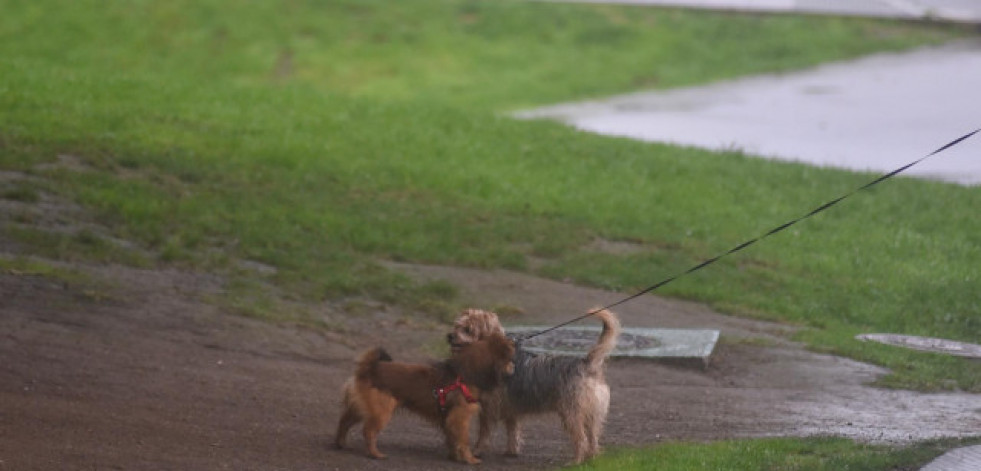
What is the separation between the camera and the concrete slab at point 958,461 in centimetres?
791

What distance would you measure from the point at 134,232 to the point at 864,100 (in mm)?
15749

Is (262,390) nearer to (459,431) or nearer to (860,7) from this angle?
(459,431)

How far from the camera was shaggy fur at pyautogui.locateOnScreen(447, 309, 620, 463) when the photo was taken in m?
8.27

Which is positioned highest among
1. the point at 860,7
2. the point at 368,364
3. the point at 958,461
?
the point at 860,7

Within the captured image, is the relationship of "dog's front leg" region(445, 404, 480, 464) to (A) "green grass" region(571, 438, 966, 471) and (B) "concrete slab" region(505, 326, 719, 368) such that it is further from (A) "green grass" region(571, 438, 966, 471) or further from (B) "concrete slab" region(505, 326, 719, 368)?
(B) "concrete slab" region(505, 326, 719, 368)

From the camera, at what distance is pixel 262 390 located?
9.76m

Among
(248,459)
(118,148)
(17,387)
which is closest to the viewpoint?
(248,459)

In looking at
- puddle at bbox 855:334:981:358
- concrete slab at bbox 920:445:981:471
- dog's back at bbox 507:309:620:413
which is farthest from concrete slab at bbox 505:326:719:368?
concrete slab at bbox 920:445:981:471

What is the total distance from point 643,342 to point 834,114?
13.7 m

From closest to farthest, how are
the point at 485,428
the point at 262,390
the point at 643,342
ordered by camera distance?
the point at 485,428 < the point at 262,390 < the point at 643,342

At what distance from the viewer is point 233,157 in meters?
16.8

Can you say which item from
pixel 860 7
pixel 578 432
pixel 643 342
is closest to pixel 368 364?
pixel 578 432

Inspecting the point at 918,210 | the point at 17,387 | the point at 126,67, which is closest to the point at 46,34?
the point at 126,67

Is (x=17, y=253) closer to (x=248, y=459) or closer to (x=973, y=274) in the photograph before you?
(x=248, y=459)
